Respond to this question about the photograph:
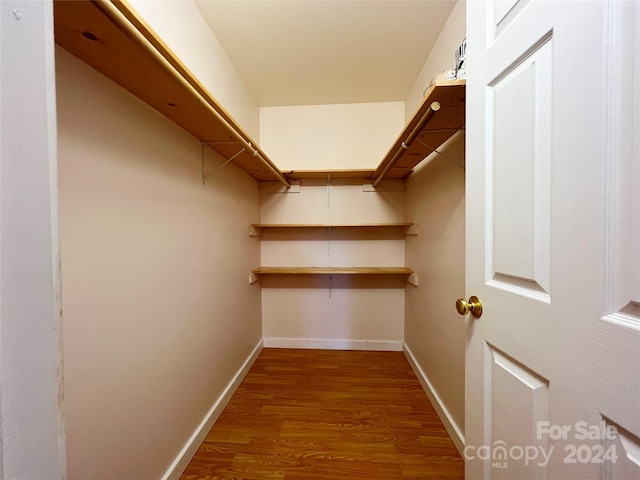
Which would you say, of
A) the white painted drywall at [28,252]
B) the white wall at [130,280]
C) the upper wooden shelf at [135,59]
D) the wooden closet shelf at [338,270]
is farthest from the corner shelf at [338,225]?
the white painted drywall at [28,252]

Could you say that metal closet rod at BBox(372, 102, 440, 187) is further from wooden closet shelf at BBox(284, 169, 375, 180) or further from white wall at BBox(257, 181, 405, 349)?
white wall at BBox(257, 181, 405, 349)

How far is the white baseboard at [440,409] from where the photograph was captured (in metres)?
1.34

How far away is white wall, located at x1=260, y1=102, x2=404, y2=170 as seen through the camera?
2.36m

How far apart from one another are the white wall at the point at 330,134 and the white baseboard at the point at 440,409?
6.28ft

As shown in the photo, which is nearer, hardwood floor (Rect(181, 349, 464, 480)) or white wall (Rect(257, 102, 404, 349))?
hardwood floor (Rect(181, 349, 464, 480))

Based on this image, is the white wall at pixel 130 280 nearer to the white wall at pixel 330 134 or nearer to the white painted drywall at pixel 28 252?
the white painted drywall at pixel 28 252

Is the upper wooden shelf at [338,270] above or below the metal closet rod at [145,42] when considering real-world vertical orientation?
below

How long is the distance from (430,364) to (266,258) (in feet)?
5.78

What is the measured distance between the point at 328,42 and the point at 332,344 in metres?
2.62

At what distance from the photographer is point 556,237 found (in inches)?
19.5

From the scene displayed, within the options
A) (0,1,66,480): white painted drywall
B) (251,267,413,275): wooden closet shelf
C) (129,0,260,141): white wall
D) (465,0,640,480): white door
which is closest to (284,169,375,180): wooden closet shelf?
(129,0,260,141): white wall

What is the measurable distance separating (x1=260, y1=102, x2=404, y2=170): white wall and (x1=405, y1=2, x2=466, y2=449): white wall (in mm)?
354

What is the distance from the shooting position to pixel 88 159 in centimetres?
78

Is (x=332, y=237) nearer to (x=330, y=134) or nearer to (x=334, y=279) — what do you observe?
(x=334, y=279)
